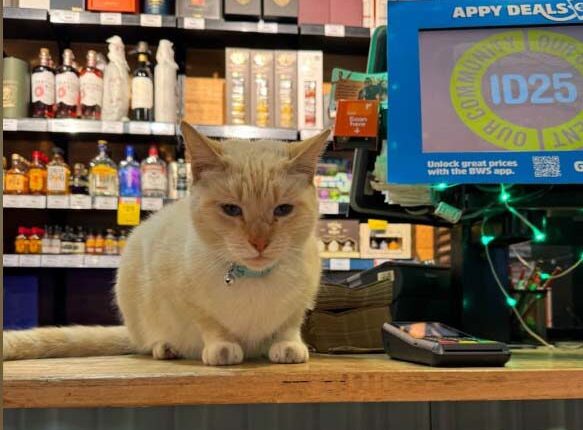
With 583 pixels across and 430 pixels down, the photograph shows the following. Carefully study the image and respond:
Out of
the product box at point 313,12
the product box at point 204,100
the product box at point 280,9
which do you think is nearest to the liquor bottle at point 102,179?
the product box at point 204,100

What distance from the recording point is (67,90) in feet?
10.5

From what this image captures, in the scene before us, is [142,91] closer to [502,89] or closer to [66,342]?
[66,342]

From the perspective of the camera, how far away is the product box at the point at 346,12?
3.41 meters

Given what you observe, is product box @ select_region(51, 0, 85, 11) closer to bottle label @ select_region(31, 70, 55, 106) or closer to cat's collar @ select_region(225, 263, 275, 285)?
bottle label @ select_region(31, 70, 55, 106)

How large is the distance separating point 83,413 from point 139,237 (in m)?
0.53

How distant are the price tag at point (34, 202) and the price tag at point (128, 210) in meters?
0.34

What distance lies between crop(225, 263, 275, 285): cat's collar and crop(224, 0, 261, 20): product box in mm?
2537

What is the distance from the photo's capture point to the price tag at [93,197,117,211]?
3.12 m

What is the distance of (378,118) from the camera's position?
3.59 ft

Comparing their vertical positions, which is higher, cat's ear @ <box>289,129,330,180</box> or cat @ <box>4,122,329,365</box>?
cat's ear @ <box>289,129,330,180</box>

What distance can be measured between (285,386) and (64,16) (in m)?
2.91

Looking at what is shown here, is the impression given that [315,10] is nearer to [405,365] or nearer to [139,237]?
[139,237]

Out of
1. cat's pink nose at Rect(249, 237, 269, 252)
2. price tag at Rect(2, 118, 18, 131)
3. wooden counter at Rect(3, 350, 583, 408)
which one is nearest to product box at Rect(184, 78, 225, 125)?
price tag at Rect(2, 118, 18, 131)

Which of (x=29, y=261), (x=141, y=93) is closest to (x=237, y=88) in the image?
(x=141, y=93)
